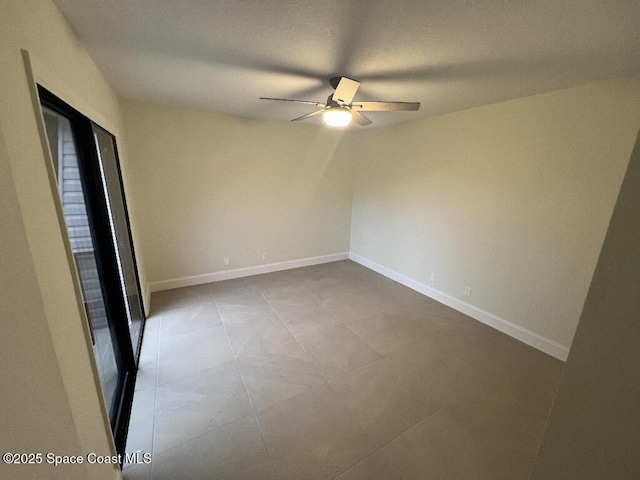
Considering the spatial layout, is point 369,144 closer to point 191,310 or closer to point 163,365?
point 191,310

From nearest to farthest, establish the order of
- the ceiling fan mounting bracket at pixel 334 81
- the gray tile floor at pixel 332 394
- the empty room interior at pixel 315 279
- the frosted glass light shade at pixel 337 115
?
the empty room interior at pixel 315 279, the gray tile floor at pixel 332 394, the ceiling fan mounting bracket at pixel 334 81, the frosted glass light shade at pixel 337 115

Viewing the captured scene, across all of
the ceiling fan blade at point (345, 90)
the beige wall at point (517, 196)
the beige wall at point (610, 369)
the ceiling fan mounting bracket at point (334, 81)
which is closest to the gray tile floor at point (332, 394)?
the beige wall at point (517, 196)

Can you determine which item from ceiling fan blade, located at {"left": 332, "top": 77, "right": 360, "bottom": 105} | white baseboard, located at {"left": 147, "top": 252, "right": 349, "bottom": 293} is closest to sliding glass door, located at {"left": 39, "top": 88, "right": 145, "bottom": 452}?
white baseboard, located at {"left": 147, "top": 252, "right": 349, "bottom": 293}

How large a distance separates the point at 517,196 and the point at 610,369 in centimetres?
256

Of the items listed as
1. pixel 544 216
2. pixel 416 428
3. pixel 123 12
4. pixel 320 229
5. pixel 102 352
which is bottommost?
pixel 416 428

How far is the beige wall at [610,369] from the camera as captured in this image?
51 centimetres

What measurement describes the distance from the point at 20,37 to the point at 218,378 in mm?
2197

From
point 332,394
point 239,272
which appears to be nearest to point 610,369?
point 332,394

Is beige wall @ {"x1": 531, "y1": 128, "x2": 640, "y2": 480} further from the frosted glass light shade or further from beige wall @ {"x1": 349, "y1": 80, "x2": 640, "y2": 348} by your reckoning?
beige wall @ {"x1": 349, "y1": 80, "x2": 640, "y2": 348}

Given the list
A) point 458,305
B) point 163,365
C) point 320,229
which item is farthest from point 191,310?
point 458,305

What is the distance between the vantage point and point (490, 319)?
115 inches

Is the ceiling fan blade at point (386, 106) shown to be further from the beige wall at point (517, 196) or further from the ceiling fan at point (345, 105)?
the beige wall at point (517, 196)

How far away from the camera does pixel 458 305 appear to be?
325 cm

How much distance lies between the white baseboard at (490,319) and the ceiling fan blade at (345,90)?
2.58m
